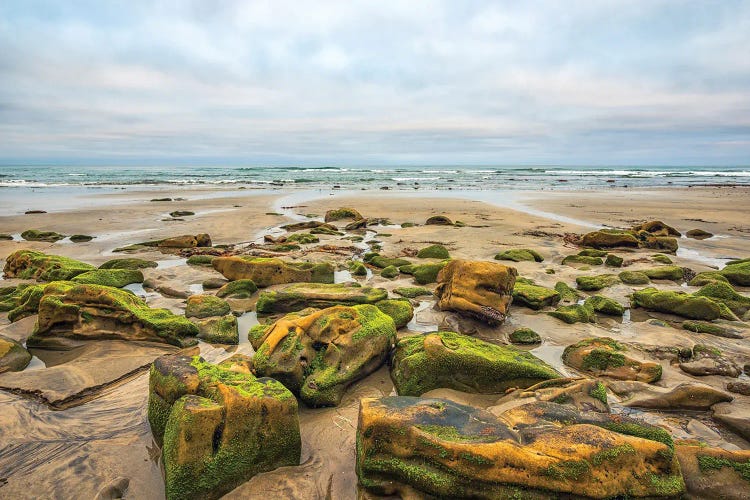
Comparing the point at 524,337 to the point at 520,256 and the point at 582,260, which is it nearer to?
the point at 520,256

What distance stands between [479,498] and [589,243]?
13251mm

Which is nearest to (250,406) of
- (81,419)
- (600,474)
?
(81,419)

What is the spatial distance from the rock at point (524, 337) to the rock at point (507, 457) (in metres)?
2.84

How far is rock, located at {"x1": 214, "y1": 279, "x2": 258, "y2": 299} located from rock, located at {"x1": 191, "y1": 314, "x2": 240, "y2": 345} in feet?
5.68

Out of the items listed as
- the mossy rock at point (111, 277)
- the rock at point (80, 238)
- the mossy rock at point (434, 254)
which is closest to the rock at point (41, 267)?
the mossy rock at point (111, 277)

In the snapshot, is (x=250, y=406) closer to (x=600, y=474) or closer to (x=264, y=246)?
(x=600, y=474)

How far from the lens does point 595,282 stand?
9.16 metres

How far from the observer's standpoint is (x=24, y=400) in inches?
178

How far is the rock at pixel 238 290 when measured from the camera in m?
8.53

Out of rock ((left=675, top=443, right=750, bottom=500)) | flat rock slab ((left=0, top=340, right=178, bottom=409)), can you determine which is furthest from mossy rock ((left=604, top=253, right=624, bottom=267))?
flat rock slab ((left=0, top=340, right=178, bottom=409))

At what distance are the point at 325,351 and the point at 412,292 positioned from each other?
3904mm

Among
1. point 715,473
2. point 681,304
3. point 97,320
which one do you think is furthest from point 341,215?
point 715,473

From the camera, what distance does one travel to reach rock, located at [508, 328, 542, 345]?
20.8 ft

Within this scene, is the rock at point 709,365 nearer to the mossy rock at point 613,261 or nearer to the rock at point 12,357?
the mossy rock at point 613,261
